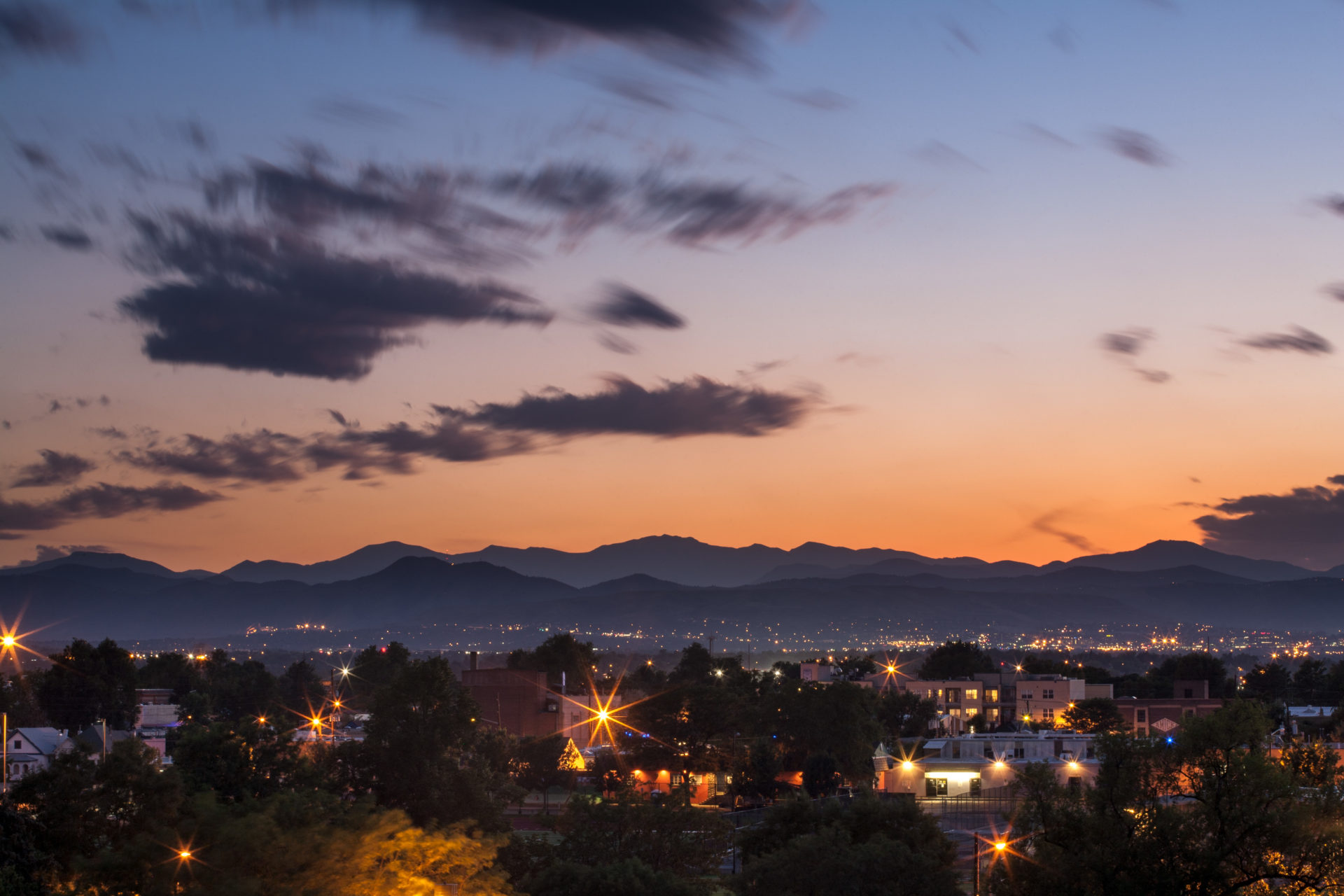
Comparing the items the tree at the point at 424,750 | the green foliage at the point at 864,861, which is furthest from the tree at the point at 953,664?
the green foliage at the point at 864,861

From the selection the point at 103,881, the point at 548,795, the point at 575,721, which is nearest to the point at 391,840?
the point at 103,881

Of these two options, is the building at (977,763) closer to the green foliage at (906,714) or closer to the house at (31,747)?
the green foliage at (906,714)

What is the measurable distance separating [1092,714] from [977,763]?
50.5m

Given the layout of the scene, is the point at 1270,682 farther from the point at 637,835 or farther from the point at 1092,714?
the point at 637,835

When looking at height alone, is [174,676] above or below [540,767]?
above

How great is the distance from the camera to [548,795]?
368 feet

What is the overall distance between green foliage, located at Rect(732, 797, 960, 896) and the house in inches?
2617

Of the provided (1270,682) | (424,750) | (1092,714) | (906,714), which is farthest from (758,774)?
(1270,682)

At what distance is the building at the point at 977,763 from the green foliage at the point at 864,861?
3580 centimetres

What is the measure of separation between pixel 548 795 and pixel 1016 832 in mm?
78880

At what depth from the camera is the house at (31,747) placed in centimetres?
9349

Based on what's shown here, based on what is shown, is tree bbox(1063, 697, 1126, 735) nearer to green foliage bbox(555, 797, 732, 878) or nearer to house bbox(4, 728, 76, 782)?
green foliage bbox(555, 797, 732, 878)

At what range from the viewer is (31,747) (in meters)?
105

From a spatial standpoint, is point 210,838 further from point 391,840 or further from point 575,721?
point 575,721
